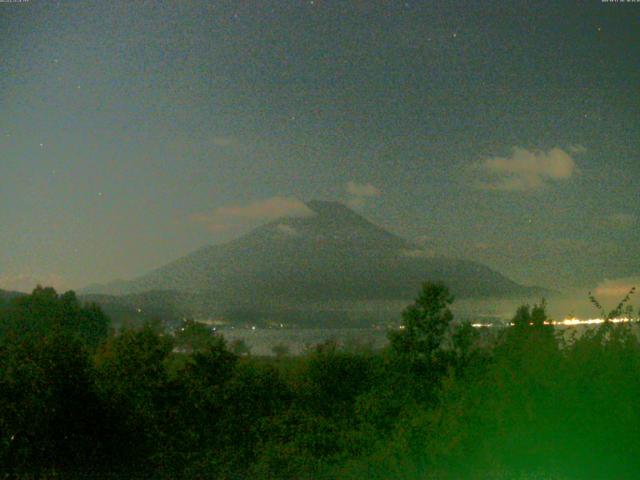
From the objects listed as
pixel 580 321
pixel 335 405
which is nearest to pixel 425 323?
pixel 335 405

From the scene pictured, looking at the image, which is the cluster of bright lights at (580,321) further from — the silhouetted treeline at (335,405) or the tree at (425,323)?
the tree at (425,323)

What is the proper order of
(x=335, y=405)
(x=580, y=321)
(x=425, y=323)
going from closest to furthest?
(x=580, y=321) < (x=425, y=323) < (x=335, y=405)

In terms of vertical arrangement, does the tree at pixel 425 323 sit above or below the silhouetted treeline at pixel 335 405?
above

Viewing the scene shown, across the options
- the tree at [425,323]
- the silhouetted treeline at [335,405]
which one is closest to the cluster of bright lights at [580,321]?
the silhouetted treeline at [335,405]

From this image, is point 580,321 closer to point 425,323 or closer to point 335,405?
point 425,323

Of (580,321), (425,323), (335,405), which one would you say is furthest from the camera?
(335,405)

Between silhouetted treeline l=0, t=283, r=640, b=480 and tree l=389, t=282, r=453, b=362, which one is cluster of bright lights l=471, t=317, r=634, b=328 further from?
tree l=389, t=282, r=453, b=362

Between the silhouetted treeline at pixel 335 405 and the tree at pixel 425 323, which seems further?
the tree at pixel 425 323

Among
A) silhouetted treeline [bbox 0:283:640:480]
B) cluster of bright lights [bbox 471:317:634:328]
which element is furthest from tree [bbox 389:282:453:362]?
cluster of bright lights [bbox 471:317:634:328]
